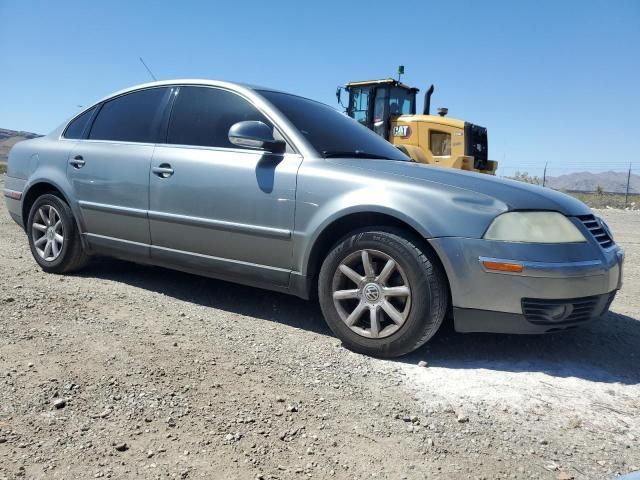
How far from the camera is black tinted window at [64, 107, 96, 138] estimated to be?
4566 mm

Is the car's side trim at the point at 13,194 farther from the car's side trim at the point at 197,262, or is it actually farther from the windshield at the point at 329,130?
the windshield at the point at 329,130

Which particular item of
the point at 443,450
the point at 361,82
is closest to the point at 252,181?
the point at 443,450

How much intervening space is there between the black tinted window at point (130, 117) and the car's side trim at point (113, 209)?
0.55m

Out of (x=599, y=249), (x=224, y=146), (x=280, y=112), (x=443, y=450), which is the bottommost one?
(x=443, y=450)

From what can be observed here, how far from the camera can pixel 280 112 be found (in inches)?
141

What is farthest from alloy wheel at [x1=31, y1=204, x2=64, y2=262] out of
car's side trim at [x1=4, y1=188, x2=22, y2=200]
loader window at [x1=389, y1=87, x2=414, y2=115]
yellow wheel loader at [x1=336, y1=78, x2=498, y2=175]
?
loader window at [x1=389, y1=87, x2=414, y2=115]

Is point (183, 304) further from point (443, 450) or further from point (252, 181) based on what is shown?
point (443, 450)

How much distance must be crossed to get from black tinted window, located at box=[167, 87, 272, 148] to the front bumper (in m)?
1.65

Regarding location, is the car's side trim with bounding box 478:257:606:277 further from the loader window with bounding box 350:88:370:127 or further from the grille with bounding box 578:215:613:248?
the loader window with bounding box 350:88:370:127

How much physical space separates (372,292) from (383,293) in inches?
2.6

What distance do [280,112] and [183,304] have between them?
1.58 metres

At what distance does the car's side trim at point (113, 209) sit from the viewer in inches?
154

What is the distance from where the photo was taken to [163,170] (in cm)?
378

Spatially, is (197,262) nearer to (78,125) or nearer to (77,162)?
(77,162)
